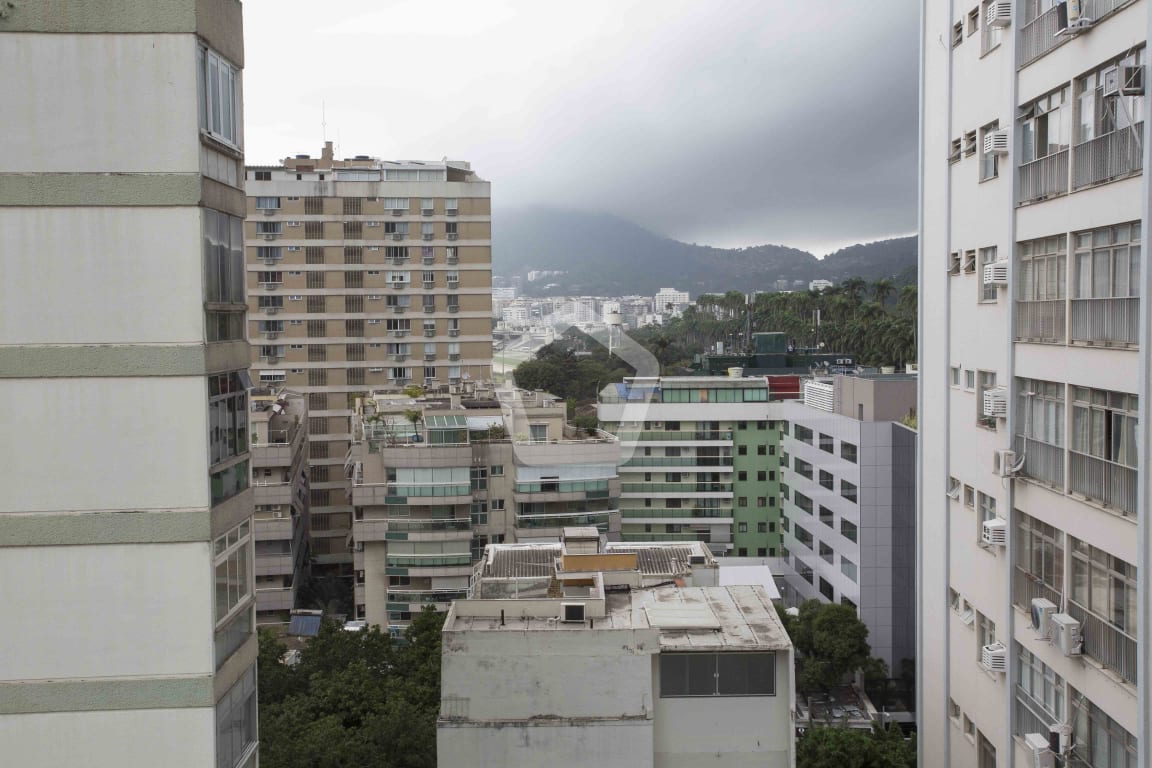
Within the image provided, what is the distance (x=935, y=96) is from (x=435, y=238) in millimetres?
17406

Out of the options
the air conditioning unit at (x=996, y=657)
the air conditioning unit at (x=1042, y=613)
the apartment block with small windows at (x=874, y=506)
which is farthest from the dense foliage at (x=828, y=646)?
the air conditioning unit at (x=1042, y=613)

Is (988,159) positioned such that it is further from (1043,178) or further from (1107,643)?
(1107,643)

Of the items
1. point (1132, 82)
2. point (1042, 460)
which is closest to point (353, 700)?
point (1042, 460)

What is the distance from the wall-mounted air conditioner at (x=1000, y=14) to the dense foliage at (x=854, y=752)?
5976 millimetres

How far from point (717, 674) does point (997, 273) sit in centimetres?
308

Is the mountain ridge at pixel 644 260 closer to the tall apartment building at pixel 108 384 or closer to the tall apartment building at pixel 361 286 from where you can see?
the tall apartment building at pixel 361 286

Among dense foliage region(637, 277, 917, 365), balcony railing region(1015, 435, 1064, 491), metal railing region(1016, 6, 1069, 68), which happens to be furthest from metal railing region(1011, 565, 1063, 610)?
dense foliage region(637, 277, 917, 365)

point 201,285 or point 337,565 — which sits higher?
point 201,285

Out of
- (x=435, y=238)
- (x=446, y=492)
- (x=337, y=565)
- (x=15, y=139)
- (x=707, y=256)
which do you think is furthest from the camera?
(x=707, y=256)

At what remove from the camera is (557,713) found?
6.83 meters

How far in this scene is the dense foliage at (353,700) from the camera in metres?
8.33

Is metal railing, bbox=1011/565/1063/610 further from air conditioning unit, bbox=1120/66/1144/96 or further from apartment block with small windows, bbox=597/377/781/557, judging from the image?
apartment block with small windows, bbox=597/377/781/557

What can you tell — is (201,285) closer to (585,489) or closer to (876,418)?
(585,489)

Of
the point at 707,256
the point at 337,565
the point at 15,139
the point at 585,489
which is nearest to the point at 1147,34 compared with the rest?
the point at 15,139
